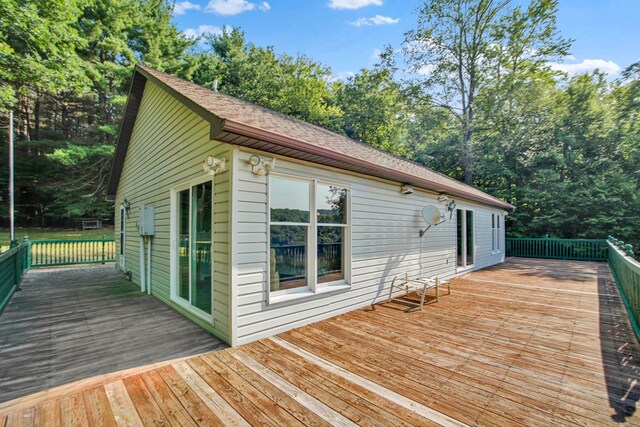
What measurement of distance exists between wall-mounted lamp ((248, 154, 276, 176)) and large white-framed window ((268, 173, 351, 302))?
0.50ft

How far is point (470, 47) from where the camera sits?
16.2 meters

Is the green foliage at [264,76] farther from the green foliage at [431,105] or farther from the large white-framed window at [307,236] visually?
the large white-framed window at [307,236]

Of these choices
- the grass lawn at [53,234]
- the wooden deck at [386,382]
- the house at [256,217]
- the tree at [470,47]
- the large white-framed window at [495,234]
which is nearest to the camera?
the wooden deck at [386,382]

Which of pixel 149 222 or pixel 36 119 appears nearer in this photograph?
pixel 149 222

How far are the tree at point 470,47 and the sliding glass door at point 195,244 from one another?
16.0m

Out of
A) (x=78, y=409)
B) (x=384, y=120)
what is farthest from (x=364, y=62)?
(x=78, y=409)

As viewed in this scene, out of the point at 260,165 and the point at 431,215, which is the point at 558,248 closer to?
the point at 431,215

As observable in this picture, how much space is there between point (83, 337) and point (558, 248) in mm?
17163

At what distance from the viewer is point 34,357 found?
10.3 feet

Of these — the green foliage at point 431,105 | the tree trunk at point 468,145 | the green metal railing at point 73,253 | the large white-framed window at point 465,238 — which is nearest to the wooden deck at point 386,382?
the large white-framed window at point 465,238

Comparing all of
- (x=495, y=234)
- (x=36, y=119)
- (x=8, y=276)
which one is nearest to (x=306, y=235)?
(x=8, y=276)

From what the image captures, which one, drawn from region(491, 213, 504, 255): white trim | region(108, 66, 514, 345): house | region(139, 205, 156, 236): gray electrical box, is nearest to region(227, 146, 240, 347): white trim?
region(108, 66, 514, 345): house

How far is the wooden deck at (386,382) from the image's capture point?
7.20 ft

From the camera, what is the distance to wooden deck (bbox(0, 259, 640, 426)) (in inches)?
86.4
